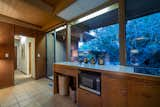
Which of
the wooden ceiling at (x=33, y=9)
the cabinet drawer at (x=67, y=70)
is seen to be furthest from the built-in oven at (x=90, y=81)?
the wooden ceiling at (x=33, y=9)

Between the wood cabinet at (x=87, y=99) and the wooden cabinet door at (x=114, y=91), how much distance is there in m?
0.16

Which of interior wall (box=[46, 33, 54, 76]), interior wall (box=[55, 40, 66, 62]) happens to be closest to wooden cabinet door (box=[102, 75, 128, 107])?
interior wall (box=[55, 40, 66, 62])

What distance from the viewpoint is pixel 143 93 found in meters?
1.33

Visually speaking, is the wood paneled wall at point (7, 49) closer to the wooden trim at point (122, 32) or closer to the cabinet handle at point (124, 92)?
the wooden trim at point (122, 32)

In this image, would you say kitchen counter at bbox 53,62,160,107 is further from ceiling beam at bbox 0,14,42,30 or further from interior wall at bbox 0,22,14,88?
ceiling beam at bbox 0,14,42,30

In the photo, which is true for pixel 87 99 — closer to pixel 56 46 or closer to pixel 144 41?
pixel 144 41

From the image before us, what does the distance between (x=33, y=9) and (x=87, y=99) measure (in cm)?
326

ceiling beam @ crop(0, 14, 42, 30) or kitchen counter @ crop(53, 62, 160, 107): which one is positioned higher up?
ceiling beam @ crop(0, 14, 42, 30)

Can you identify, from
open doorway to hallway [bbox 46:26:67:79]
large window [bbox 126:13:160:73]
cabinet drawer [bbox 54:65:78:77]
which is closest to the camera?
large window [bbox 126:13:160:73]

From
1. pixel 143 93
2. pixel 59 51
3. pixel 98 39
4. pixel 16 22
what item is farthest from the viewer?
pixel 59 51

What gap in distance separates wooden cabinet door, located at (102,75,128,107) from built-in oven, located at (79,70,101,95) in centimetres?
16

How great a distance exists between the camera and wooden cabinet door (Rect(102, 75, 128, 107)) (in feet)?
5.01

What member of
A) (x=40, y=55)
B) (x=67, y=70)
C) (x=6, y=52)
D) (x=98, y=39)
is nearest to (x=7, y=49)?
(x=6, y=52)

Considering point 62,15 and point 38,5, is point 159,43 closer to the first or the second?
point 62,15
